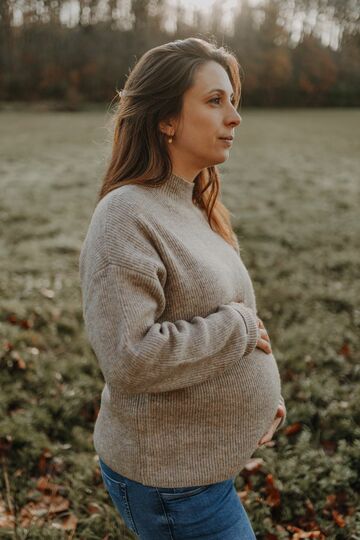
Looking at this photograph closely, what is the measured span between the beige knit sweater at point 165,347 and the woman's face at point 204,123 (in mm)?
165

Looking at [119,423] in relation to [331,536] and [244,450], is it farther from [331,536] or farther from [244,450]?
[331,536]

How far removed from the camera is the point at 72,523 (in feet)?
9.41

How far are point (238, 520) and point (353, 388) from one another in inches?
98.6

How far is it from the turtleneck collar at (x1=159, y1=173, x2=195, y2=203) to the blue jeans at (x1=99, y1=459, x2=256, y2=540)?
956mm

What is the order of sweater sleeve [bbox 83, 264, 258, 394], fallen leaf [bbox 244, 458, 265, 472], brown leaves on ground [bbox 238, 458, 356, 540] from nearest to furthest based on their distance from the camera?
sweater sleeve [bbox 83, 264, 258, 394] < brown leaves on ground [bbox 238, 458, 356, 540] < fallen leaf [bbox 244, 458, 265, 472]

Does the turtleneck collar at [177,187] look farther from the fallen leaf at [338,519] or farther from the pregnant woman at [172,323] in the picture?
the fallen leaf at [338,519]

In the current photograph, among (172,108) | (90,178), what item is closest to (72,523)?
(172,108)

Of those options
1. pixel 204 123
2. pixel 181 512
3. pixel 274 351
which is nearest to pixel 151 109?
pixel 204 123

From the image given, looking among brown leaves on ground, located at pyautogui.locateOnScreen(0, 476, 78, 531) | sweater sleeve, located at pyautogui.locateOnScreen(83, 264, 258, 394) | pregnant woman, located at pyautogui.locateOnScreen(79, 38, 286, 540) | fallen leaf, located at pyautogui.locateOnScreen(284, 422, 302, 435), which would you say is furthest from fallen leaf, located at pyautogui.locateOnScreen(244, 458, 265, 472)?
sweater sleeve, located at pyautogui.locateOnScreen(83, 264, 258, 394)

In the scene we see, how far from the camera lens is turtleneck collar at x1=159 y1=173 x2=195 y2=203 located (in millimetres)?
1841

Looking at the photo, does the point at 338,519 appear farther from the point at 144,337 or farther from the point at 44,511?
the point at 144,337

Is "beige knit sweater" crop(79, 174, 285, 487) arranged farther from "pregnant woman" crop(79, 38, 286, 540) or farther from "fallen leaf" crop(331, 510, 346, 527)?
"fallen leaf" crop(331, 510, 346, 527)

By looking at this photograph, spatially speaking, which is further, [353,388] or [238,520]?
[353,388]

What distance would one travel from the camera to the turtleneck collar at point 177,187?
1841 mm
